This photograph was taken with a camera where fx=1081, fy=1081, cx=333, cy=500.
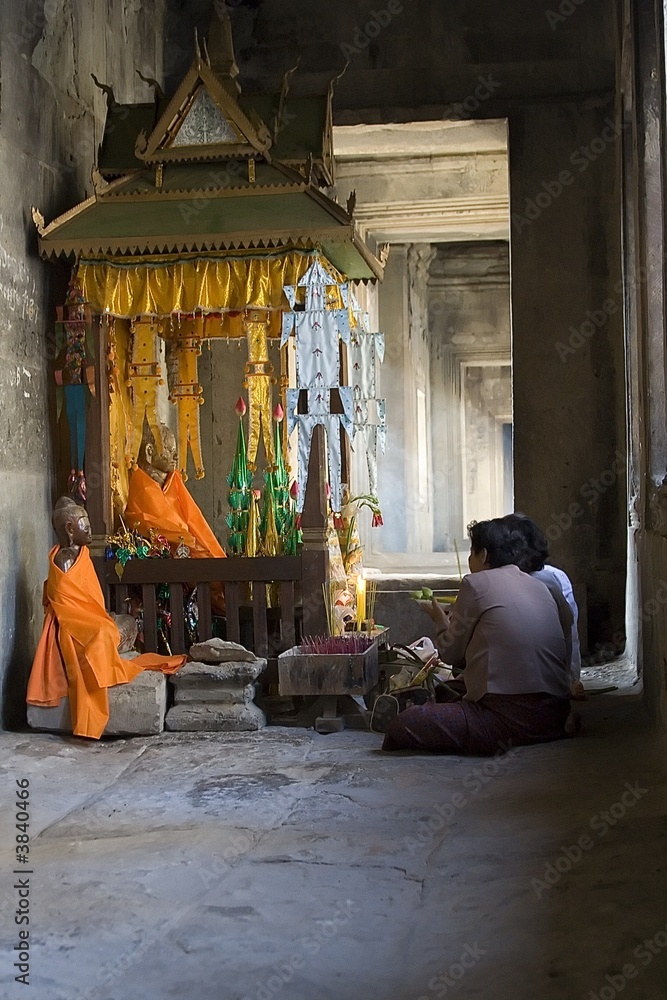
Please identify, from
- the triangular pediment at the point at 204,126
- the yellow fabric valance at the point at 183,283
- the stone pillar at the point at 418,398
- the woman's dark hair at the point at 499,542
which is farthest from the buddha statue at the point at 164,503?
the stone pillar at the point at 418,398

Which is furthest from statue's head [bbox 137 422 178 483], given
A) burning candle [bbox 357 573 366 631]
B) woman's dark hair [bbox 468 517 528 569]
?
woman's dark hair [bbox 468 517 528 569]

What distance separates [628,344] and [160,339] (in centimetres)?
379

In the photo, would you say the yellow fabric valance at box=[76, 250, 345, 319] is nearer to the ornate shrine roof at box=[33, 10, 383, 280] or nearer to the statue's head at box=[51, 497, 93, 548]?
the ornate shrine roof at box=[33, 10, 383, 280]

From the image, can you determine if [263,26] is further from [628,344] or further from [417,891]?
[417,891]

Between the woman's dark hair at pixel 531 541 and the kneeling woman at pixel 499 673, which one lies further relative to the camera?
the woman's dark hair at pixel 531 541

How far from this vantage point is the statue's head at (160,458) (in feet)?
27.1

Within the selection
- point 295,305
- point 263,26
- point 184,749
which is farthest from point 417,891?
point 263,26

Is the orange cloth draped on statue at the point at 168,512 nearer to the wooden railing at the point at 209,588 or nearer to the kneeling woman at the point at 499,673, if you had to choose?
the wooden railing at the point at 209,588

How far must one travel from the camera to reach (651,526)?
20.7 feet

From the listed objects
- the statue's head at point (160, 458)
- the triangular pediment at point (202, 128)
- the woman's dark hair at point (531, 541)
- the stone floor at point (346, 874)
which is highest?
the triangular pediment at point (202, 128)

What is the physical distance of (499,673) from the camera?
5.70 m

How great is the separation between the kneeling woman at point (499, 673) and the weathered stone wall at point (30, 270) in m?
2.73

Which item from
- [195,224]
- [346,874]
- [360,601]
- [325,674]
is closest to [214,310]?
[195,224]

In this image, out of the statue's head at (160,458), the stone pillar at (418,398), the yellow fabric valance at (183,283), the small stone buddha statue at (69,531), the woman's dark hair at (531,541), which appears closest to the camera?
the woman's dark hair at (531,541)
